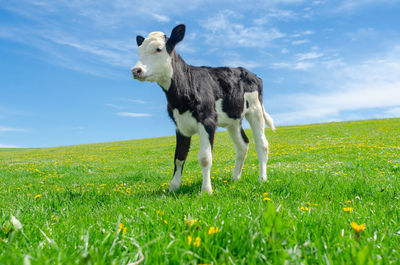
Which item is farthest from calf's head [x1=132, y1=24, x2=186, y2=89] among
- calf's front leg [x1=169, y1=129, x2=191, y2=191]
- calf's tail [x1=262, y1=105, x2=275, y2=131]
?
calf's tail [x1=262, y1=105, x2=275, y2=131]

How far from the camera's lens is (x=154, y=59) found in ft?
17.4

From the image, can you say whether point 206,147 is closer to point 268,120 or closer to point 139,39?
point 139,39

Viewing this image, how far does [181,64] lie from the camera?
580 centimetres

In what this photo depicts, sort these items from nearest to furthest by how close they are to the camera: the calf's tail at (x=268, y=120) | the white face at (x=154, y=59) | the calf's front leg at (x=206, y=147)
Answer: the white face at (x=154, y=59)
the calf's front leg at (x=206, y=147)
the calf's tail at (x=268, y=120)

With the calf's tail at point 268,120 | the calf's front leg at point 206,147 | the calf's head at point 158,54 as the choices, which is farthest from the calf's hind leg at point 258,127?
the calf's head at point 158,54

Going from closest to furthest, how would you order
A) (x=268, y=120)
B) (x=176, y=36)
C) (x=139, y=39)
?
1. (x=176, y=36)
2. (x=139, y=39)
3. (x=268, y=120)

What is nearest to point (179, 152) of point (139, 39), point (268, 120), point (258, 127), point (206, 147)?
point (206, 147)

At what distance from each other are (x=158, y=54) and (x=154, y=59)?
12cm

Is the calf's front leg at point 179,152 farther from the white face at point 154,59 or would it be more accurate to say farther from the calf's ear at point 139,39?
the calf's ear at point 139,39

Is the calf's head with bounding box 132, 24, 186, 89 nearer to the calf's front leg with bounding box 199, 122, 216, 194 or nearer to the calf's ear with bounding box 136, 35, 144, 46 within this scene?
the calf's ear with bounding box 136, 35, 144, 46

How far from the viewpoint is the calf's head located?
5273 millimetres

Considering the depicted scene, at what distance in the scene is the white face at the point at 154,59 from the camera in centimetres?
525

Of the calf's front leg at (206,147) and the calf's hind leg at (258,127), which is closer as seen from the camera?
the calf's front leg at (206,147)

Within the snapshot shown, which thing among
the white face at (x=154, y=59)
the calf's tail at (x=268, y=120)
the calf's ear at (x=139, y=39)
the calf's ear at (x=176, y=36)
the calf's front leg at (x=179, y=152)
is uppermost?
the calf's ear at (x=139, y=39)
